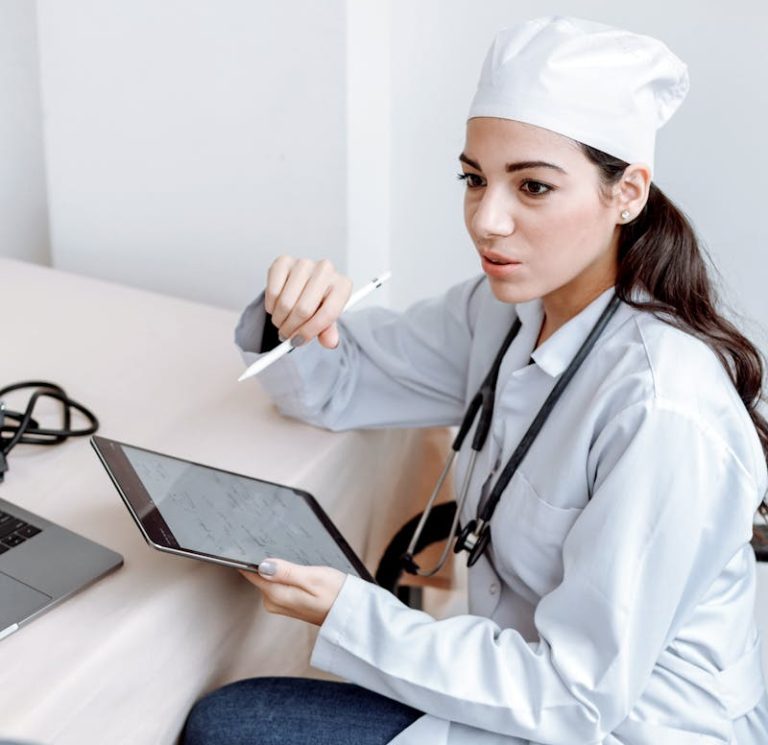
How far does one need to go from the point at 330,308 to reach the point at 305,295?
3cm

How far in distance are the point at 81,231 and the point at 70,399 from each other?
0.62 m

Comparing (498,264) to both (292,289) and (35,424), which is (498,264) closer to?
(292,289)

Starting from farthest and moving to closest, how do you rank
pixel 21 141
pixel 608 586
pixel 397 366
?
pixel 21 141 < pixel 397 366 < pixel 608 586

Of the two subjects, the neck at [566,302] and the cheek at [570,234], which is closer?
the cheek at [570,234]

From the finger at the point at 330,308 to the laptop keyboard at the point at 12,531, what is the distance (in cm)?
32

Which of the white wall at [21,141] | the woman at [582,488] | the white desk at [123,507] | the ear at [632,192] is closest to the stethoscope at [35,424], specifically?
the white desk at [123,507]

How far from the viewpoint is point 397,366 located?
121cm

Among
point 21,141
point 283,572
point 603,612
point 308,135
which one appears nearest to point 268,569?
point 283,572

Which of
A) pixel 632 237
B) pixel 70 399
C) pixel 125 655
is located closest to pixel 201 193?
pixel 70 399

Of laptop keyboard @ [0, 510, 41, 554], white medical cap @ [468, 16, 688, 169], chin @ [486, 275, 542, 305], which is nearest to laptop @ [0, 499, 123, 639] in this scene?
laptop keyboard @ [0, 510, 41, 554]

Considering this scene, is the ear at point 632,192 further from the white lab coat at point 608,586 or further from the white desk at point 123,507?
the white desk at point 123,507

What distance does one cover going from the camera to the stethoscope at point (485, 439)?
0.97m

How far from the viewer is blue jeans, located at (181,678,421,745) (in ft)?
2.85

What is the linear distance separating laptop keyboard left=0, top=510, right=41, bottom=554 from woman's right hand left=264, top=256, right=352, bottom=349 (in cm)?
31
